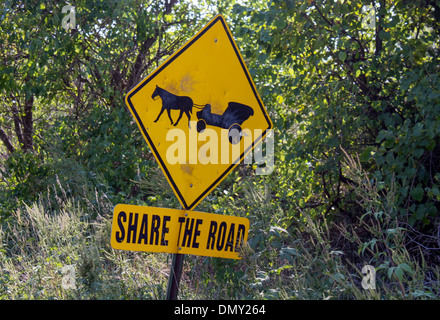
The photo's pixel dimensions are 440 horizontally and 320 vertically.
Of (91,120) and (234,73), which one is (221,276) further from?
(91,120)

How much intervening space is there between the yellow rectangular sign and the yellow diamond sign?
18 cm

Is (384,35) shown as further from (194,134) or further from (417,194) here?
(194,134)

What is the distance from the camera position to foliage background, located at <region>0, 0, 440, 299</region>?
457cm

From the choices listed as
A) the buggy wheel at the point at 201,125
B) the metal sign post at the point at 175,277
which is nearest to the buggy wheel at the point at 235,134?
the buggy wheel at the point at 201,125

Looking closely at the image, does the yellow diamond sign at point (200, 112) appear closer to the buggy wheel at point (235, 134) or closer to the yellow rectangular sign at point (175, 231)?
the buggy wheel at point (235, 134)

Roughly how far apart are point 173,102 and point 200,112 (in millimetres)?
257

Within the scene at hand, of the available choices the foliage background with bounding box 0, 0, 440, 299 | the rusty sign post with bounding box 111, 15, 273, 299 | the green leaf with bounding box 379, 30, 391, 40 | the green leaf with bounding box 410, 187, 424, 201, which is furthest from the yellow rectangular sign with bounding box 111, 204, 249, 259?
the green leaf with bounding box 379, 30, 391, 40

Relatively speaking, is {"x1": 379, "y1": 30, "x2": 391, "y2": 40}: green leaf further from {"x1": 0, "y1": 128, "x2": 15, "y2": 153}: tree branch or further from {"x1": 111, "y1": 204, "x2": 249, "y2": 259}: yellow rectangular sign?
{"x1": 0, "y1": 128, "x2": 15, "y2": 153}: tree branch

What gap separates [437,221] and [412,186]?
45 centimetres

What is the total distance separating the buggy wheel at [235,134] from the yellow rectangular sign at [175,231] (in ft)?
1.98

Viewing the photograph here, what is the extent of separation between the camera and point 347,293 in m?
4.02

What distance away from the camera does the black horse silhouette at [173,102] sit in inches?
150

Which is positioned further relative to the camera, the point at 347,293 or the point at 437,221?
the point at 437,221

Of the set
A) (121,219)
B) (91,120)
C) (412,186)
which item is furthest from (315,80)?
(91,120)
